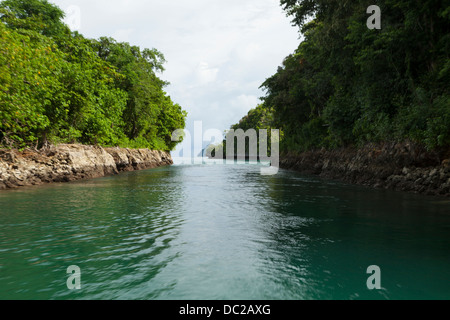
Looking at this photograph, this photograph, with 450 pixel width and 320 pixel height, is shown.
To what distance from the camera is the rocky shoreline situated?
40.4 ft

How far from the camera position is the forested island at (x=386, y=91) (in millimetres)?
12781

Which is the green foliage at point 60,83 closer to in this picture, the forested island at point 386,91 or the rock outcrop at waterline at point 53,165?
the rock outcrop at waterline at point 53,165

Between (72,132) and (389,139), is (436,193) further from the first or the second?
(72,132)

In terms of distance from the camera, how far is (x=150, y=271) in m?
4.73

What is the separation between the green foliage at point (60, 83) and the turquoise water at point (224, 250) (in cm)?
634

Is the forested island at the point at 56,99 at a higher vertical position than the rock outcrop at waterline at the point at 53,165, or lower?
higher

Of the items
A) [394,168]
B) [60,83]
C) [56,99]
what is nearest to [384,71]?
[394,168]

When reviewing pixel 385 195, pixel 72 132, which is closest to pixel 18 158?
pixel 72 132

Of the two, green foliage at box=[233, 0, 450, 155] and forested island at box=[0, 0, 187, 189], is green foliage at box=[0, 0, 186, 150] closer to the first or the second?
forested island at box=[0, 0, 187, 189]

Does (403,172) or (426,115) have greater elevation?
(426,115)

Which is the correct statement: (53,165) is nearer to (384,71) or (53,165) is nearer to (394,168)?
(394,168)

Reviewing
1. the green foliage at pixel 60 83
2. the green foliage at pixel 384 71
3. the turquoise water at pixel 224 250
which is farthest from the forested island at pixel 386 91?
the green foliage at pixel 60 83
